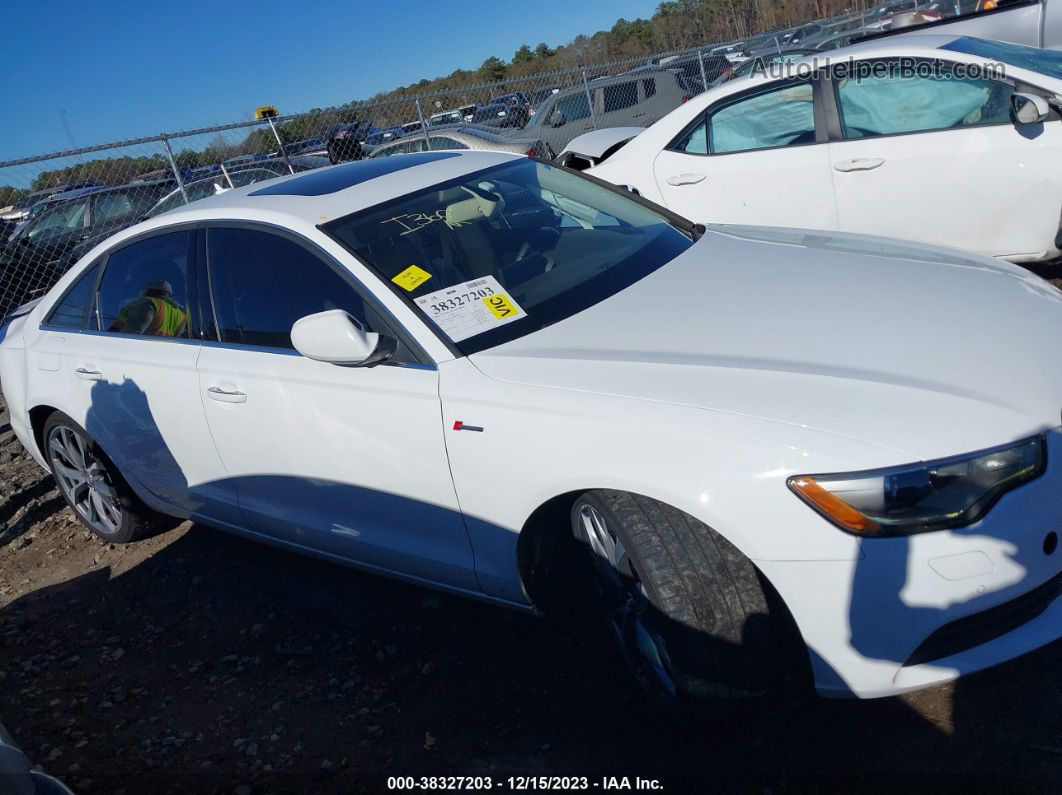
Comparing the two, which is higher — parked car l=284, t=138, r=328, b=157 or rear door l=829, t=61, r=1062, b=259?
parked car l=284, t=138, r=328, b=157

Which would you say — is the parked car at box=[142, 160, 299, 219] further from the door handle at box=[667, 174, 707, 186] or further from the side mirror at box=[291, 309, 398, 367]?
the side mirror at box=[291, 309, 398, 367]

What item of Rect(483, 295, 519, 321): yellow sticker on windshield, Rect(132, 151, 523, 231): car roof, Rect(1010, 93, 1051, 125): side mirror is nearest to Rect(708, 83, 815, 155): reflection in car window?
Rect(1010, 93, 1051, 125): side mirror

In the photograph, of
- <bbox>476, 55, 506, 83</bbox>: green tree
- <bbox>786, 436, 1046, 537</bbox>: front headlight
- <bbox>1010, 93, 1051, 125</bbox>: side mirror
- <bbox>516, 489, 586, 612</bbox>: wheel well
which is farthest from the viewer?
<bbox>476, 55, 506, 83</bbox>: green tree

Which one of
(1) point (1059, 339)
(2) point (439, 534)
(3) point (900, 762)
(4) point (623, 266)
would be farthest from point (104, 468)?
(1) point (1059, 339)

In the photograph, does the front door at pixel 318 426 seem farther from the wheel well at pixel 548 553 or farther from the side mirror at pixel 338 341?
the wheel well at pixel 548 553

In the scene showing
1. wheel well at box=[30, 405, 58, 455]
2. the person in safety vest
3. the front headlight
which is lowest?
wheel well at box=[30, 405, 58, 455]

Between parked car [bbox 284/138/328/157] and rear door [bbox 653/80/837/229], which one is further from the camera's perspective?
parked car [bbox 284/138/328/157]

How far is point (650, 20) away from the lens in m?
63.0

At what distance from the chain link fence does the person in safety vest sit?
6.82m

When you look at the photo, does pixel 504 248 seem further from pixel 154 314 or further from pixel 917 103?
pixel 917 103

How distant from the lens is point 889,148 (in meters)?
5.14

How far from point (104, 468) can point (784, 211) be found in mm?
4110

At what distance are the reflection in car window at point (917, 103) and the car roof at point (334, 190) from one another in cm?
251

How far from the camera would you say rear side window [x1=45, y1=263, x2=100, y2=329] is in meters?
4.08
